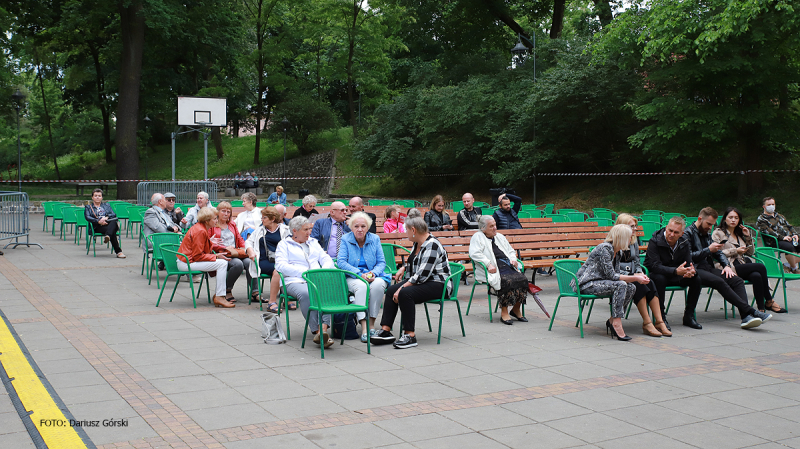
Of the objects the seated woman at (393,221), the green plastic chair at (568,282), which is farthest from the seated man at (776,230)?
the seated woman at (393,221)

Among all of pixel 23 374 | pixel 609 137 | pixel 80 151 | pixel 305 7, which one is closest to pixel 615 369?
pixel 23 374

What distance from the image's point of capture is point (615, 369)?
20.7 ft

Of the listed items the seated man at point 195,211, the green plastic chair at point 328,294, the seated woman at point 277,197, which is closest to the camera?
the green plastic chair at point 328,294

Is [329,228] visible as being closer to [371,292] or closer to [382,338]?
[371,292]

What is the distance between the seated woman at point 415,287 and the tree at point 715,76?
13.5 meters

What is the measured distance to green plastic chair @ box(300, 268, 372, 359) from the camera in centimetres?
671

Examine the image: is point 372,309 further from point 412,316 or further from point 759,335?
point 759,335

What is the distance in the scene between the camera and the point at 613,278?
7.72 meters

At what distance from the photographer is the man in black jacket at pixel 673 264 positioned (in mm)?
8219

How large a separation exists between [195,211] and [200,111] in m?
17.1

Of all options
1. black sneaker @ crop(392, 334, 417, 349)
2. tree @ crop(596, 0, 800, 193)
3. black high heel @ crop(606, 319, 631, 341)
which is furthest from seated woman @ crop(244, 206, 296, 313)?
tree @ crop(596, 0, 800, 193)

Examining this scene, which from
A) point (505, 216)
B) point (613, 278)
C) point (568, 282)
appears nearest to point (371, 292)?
point (568, 282)

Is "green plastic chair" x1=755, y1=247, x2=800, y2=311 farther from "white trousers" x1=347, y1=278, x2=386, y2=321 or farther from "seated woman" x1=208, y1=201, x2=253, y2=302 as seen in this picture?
"seated woman" x1=208, y1=201, x2=253, y2=302

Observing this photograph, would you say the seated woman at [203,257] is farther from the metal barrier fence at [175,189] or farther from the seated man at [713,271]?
the metal barrier fence at [175,189]
